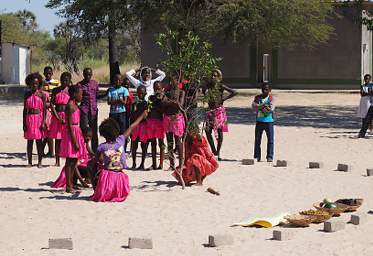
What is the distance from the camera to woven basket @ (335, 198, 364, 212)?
10906 millimetres

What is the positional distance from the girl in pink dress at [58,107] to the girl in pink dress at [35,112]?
0.61 feet

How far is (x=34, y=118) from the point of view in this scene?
49.1 feet

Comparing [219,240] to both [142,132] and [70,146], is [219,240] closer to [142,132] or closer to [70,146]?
[70,146]

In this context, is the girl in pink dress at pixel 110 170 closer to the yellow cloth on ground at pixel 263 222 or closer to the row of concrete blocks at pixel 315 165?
the yellow cloth on ground at pixel 263 222

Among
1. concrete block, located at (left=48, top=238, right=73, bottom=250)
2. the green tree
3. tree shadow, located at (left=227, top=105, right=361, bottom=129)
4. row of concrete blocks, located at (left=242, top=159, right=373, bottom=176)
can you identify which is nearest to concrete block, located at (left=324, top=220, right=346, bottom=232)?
concrete block, located at (left=48, top=238, right=73, bottom=250)

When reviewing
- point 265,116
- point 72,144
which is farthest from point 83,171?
point 265,116

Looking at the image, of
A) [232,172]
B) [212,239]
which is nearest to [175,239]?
[212,239]

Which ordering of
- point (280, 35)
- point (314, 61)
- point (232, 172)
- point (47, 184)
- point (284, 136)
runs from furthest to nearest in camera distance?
point (314, 61) < point (280, 35) < point (284, 136) < point (232, 172) < point (47, 184)

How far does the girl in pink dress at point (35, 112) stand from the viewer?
1482cm

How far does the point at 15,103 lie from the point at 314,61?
2159cm

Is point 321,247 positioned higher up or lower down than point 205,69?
lower down

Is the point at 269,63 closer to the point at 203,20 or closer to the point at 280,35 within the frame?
the point at 280,35

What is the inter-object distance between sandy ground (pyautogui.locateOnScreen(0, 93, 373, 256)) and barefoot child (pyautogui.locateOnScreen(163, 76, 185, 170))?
1.67 feet

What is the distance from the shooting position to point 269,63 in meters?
52.2
